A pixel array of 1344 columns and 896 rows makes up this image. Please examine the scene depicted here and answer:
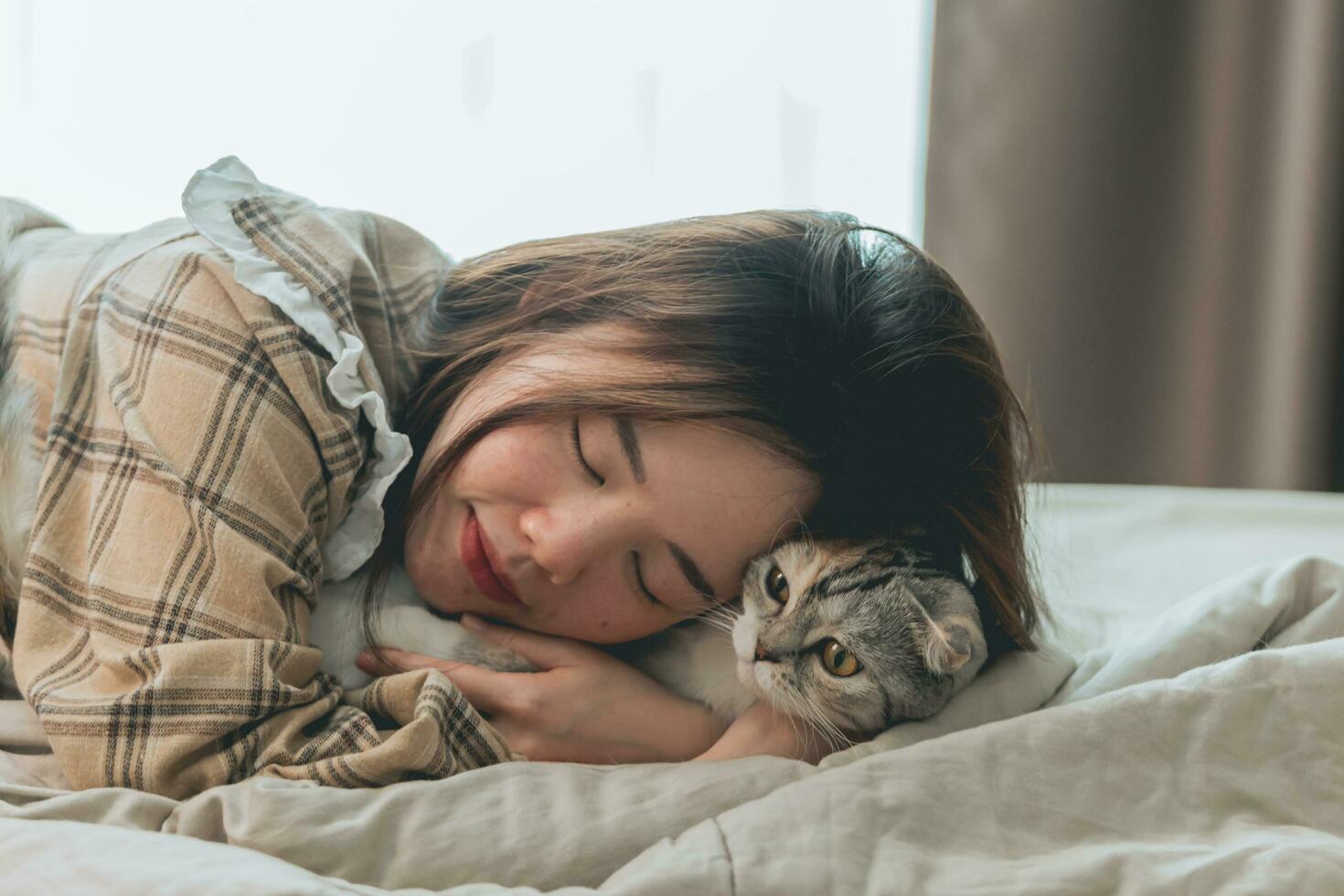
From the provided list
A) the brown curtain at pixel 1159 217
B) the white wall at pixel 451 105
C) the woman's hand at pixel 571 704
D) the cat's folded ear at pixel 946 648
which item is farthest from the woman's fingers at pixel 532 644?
the brown curtain at pixel 1159 217

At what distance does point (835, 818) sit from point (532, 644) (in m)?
0.44

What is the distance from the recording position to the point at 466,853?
0.74 metres

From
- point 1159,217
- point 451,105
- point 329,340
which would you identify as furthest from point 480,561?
point 1159,217

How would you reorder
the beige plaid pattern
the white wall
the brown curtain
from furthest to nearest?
the brown curtain < the white wall < the beige plaid pattern

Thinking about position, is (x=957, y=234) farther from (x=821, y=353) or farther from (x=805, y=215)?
(x=821, y=353)

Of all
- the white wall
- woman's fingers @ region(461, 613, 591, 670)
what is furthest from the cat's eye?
the white wall

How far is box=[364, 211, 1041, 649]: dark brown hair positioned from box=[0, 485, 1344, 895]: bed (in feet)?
0.85

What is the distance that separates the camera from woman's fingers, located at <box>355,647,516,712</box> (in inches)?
40.1

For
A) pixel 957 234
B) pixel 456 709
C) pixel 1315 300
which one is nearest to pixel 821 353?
pixel 456 709

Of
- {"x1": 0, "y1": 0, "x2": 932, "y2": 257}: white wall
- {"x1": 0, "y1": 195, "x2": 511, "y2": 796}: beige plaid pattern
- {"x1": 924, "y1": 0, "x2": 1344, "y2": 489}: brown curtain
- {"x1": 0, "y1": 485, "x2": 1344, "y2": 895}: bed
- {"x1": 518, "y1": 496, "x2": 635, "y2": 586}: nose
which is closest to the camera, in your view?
{"x1": 0, "y1": 485, "x2": 1344, "y2": 895}: bed

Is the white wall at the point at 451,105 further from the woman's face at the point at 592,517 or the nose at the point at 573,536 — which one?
the nose at the point at 573,536

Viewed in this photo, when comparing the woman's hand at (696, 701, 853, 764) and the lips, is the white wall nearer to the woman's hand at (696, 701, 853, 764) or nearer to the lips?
the lips

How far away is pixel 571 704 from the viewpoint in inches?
40.4

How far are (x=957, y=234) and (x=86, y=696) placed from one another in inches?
74.6
